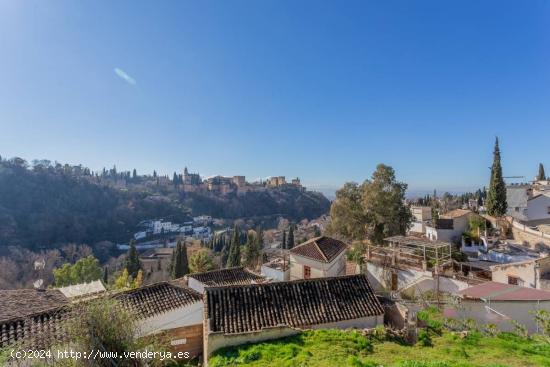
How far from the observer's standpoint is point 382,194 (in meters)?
22.4

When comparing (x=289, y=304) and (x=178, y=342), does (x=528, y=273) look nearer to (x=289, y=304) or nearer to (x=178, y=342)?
(x=289, y=304)

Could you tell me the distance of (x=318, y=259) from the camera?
58.0ft

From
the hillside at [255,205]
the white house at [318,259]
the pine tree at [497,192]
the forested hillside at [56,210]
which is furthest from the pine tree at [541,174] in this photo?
the forested hillside at [56,210]

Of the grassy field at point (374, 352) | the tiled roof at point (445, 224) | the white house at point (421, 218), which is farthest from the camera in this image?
the white house at point (421, 218)

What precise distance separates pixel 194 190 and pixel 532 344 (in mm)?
133448

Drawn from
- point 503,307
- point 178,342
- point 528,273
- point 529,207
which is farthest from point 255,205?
point 503,307

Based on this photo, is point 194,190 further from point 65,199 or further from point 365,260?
point 365,260

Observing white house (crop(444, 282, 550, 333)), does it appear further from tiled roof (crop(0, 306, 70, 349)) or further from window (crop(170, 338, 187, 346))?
tiled roof (crop(0, 306, 70, 349))

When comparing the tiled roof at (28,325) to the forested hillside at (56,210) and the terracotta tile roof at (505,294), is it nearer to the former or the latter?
the terracotta tile roof at (505,294)

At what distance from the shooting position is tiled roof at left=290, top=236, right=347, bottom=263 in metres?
17.8

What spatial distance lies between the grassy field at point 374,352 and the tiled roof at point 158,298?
14.4 feet

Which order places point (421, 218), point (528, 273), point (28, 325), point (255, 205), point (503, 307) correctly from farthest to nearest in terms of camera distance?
point (255, 205)
point (421, 218)
point (528, 273)
point (503, 307)
point (28, 325)

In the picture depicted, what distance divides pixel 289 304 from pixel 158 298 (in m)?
5.65

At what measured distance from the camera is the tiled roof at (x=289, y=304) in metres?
9.48
